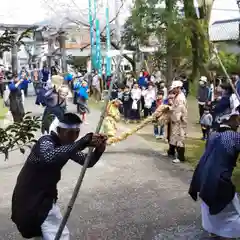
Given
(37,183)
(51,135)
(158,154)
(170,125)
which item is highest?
(51,135)

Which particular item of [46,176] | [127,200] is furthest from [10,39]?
[127,200]

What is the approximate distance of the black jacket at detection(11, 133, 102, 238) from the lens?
338 centimetres

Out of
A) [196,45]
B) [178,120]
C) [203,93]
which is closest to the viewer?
[178,120]

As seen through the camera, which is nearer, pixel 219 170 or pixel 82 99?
pixel 219 170

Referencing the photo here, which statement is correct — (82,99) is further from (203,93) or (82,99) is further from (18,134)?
(18,134)

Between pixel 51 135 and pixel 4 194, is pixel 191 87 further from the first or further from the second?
pixel 51 135

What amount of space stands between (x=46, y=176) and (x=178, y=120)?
5680mm

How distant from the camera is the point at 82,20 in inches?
1099

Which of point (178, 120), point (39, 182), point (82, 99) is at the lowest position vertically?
point (82, 99)

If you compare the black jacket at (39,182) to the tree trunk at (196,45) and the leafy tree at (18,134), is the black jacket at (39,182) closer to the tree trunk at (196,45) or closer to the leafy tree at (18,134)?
the leafy tree at (18,134)

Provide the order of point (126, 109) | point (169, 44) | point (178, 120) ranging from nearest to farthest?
point (178, 120) < point (126, 109) < point (169, 44)

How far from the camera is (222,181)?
423cm

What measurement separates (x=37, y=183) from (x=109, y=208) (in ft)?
9.76

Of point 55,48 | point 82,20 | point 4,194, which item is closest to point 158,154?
point 4,194
